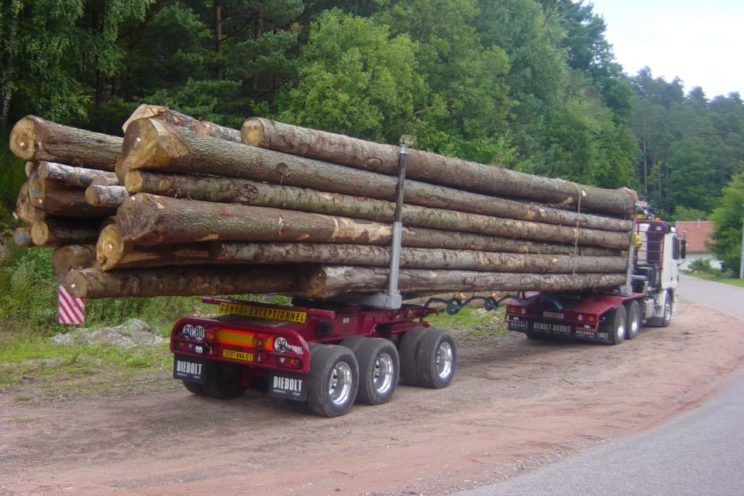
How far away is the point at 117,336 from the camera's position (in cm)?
1627

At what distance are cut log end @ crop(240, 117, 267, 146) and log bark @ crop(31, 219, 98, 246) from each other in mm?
2028

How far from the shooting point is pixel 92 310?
737 inches

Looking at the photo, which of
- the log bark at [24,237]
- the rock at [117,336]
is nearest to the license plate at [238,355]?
the log bark at [24,237]

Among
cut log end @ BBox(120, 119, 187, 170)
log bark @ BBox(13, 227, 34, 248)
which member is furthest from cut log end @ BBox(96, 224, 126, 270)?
log bark @ BBox(13, 227, 34, 248)

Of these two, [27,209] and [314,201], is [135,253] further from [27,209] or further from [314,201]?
[314,201]

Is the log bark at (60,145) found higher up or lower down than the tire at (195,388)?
higher up

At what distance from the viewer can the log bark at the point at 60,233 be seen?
905 centimetres

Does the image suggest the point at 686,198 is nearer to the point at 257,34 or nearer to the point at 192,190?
the point at 257,34

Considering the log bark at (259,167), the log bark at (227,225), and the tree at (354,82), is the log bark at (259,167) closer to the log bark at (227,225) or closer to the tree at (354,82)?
the log bark at (227,225)

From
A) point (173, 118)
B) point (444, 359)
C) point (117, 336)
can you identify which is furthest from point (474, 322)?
point (173, 118)

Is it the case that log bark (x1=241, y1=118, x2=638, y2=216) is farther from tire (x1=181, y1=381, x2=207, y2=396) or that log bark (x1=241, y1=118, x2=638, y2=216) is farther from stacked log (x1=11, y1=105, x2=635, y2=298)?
tire (x1=181, y1=381, x2=207, y2=396)

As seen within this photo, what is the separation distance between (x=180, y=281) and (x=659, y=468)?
213 inches

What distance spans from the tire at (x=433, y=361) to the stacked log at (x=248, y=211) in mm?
806

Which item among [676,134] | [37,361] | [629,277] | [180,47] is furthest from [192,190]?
[676,134]
